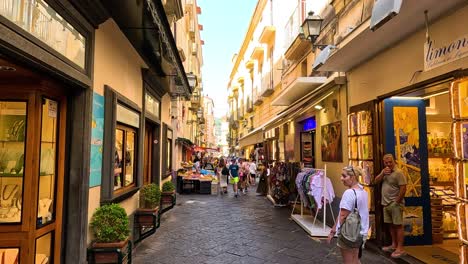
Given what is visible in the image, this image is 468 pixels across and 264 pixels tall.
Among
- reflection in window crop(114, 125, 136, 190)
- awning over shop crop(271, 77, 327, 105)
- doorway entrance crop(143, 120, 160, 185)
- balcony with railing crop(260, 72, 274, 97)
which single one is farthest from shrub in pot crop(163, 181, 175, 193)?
balcony with railing crop(260, 72, 274, 97)

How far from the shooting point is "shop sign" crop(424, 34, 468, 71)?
430cm

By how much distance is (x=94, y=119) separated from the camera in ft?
15.8

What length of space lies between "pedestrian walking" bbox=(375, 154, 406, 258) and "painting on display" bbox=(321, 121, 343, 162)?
6.77 feet

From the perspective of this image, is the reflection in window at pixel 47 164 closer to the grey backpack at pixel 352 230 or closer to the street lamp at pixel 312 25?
the grey backpack at pixel 352 230

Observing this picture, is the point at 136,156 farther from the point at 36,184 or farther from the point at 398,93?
the point at 398,93

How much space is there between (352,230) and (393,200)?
2.96m

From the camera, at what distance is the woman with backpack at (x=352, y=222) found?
3.94m

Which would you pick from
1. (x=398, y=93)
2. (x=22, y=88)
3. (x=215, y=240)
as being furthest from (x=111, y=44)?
(x=398, y=93)

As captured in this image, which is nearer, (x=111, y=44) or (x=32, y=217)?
(x=32, y=217)

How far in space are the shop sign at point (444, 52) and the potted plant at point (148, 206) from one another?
6059 mm

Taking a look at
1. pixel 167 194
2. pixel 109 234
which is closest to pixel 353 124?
pixel 109 234

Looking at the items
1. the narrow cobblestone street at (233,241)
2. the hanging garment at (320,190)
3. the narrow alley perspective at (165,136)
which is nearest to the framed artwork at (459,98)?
the narrow alley perspective at (165,136)

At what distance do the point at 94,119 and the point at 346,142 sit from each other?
5935 millimetres

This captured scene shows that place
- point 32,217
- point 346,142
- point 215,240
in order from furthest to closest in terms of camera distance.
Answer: point 346,142, point 215,240, point 32,217
